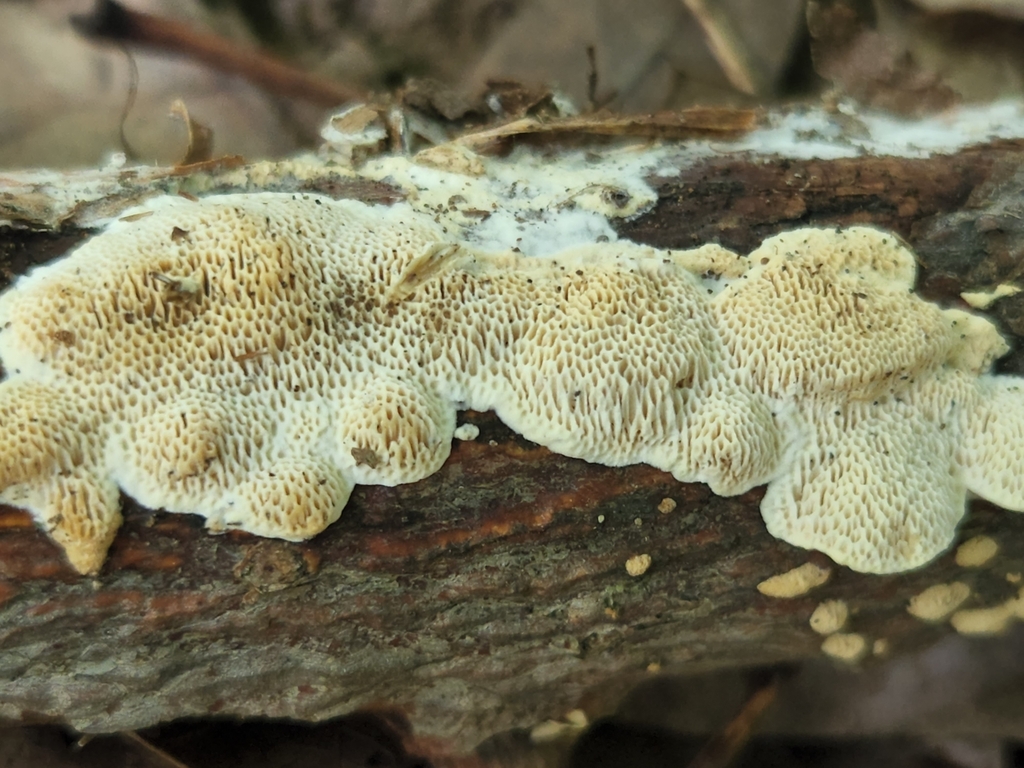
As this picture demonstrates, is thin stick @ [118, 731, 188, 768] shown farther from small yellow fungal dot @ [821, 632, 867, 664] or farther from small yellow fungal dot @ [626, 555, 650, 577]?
small yellow fungal dot @ [821, 632, 867, 664]

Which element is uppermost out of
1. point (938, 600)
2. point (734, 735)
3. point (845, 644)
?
point (938, 600)

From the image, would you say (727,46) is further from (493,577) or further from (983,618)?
(493,577)

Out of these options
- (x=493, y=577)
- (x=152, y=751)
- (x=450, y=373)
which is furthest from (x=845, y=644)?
(x=152, y=751)

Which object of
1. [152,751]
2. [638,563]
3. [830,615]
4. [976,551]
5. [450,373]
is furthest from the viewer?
[152,751]

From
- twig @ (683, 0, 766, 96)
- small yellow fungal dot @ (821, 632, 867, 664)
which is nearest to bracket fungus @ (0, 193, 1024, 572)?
small yellow fungal dot @ (821, 632, 867, 664)

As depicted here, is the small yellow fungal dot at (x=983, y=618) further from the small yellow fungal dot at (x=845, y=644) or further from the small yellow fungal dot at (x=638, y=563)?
the small yellow fungal dot at (x=638, y=563)

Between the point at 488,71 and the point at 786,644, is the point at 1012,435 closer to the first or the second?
the point at 786,644

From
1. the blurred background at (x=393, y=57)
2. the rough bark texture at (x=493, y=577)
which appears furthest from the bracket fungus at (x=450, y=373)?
the blurred background at (x=393, y=57)
